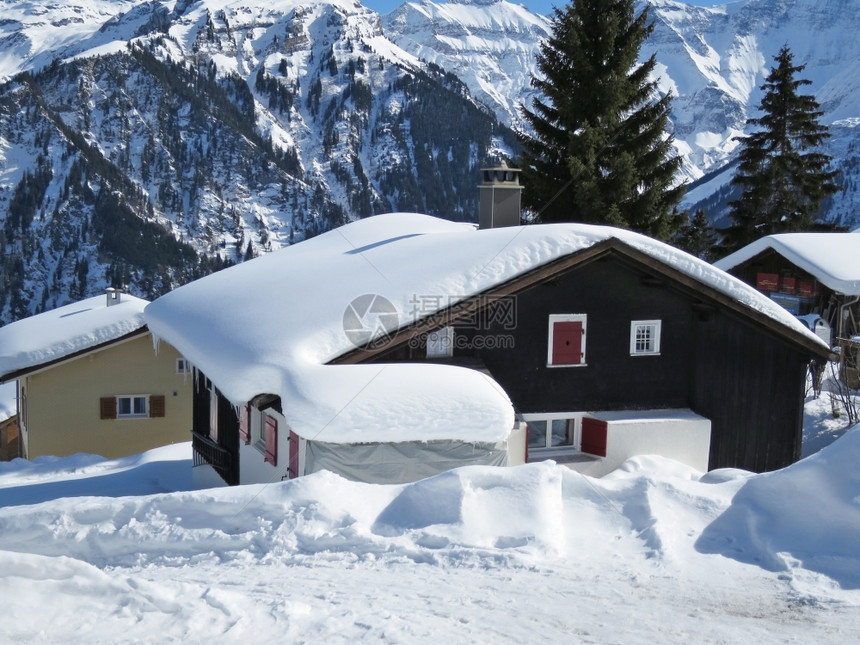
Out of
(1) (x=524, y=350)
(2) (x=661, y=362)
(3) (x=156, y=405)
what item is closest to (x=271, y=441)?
(1) (x=524, y=350)

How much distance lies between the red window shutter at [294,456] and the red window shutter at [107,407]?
15237 mm

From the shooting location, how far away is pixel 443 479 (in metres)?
9.52

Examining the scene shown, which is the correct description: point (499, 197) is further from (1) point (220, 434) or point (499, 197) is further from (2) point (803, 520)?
(2) point (803, 520)

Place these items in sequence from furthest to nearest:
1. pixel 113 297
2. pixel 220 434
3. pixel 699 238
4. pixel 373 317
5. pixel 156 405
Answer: pixel 699 238 < pixel 113 297 < pixel 156 405 < pixel 220 434 < pixel 373 317

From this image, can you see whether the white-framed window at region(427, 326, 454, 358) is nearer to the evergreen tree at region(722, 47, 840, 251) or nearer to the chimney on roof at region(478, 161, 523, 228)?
the chimney on roof at region(478, 161, 523, 228)

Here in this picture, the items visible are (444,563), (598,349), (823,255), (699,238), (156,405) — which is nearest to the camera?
(444,563)

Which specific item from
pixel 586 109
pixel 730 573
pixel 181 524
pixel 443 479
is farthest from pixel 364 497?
pixel 586 109

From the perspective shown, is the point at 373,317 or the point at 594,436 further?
the point at 594,436

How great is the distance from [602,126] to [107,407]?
17.8 meters

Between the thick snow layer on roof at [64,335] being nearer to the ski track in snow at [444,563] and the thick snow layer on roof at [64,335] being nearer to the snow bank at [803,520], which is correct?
the ski track in snow at [444,563]

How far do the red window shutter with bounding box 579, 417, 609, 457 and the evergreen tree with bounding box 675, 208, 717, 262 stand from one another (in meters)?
30.1

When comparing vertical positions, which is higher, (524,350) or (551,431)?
(524,350)

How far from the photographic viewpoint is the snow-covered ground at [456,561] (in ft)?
22.3

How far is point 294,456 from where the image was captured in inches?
522
